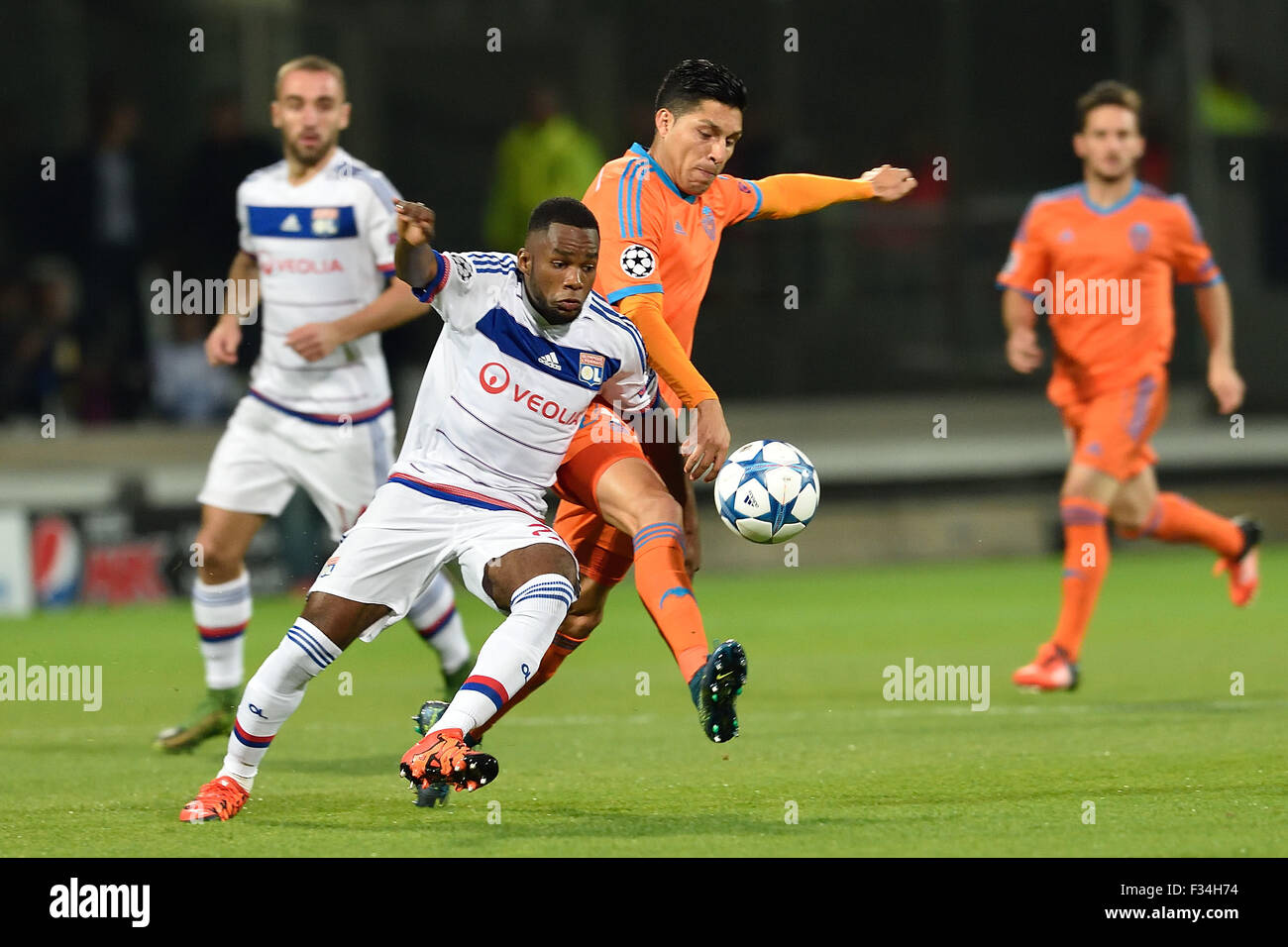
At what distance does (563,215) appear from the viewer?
5.98 metres

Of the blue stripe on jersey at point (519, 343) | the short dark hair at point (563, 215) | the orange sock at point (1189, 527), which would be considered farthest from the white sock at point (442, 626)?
the orange sock at point (1189, 527)

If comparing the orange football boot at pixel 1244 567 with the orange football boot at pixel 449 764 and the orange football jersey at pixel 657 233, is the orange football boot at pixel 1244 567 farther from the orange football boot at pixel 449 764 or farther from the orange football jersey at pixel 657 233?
the orange football boot at pixel 449 764

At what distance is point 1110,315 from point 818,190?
272 cm

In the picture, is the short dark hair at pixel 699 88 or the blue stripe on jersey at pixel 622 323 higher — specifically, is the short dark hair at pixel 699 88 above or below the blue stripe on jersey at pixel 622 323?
above

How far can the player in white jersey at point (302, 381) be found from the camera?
806 cm

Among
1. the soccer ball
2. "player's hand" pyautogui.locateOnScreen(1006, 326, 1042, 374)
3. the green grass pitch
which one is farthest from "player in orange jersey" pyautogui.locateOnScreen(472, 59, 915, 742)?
"player's hand" pyautogui.locateOnScreen(1006, 326, 1042, 374)

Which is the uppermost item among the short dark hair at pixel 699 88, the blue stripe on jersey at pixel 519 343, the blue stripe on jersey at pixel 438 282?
the short dark hair at pixel 699 88

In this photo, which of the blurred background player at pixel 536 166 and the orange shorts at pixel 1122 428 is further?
the blurred background player at pixel 536 166

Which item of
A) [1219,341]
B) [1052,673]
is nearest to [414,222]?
[1052,673]

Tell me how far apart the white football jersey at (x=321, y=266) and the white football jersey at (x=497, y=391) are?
206 cm

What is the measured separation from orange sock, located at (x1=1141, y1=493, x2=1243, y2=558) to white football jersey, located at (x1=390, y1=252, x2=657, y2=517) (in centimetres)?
427

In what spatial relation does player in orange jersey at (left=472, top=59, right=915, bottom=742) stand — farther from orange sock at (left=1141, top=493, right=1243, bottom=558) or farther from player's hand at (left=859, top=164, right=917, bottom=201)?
orange sock at (left=1141, top=493, right=1243, bottom=558)

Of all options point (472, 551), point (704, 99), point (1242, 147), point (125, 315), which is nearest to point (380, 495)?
point (472, 551)

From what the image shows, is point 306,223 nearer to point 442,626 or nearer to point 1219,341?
point 442,626
